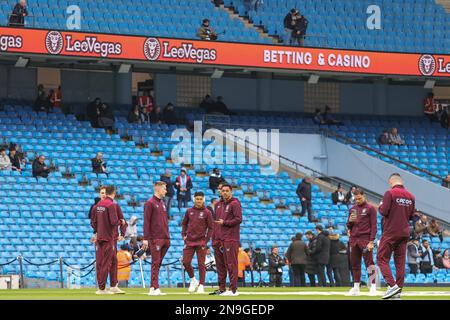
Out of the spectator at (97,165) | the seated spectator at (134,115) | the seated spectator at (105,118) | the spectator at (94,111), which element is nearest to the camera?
the spectator at (97,165)

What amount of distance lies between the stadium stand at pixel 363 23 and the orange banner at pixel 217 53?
70.2 inches

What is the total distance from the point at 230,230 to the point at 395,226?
131 inches

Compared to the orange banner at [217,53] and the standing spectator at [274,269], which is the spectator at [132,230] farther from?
the orange banner at [217,53]

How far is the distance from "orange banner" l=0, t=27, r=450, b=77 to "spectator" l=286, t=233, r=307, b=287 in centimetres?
996

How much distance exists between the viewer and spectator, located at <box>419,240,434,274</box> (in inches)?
1523

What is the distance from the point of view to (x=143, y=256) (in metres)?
34.8

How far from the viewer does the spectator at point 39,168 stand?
39.1m

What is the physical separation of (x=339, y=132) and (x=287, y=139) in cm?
236

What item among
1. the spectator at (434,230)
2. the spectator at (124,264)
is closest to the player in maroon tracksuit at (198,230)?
the spectator at (124,264)

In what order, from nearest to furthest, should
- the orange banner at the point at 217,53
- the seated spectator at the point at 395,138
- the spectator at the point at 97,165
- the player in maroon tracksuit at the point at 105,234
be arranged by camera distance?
the player in maroon tracksuit at the point at 105,234, the orange banner at the point at 217,53, the spectator at the point at 97,165, the seated spectator at the point at 395,138

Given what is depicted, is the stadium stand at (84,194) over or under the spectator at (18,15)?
under

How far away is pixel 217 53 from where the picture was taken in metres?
43.0
